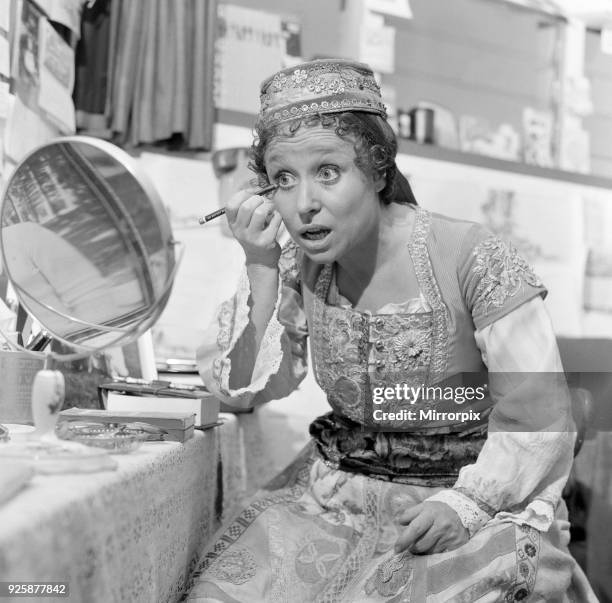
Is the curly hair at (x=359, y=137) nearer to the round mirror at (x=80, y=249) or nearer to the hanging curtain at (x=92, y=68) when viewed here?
the round mirror at (x=80, y=249)

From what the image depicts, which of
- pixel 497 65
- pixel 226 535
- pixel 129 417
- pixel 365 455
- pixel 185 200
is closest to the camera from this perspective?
pixel 129 417

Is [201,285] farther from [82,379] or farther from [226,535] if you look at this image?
[226,535]

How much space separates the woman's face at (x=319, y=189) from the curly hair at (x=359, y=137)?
0.4 inches

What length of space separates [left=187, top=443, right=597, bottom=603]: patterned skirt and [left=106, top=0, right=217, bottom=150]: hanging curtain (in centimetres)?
157

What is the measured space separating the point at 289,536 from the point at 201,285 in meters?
1.65

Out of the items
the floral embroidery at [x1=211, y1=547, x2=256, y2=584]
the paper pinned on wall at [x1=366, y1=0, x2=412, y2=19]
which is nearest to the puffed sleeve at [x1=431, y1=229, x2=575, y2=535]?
the floral embroidery at [x1=211, y1=547, x2=256, y2=584]

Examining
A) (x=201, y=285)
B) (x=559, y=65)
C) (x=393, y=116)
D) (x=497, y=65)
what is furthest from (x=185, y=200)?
(x=559, y=65)

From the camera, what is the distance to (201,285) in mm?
2736

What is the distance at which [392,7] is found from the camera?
3.10 m

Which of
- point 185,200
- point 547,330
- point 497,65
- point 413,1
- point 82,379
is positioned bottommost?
point 82,379

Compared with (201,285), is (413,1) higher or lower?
higher

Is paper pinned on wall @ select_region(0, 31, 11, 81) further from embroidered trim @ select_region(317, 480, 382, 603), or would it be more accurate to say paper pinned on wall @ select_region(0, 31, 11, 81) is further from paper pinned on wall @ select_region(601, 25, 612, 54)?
paper pinned on wall @ select_region(601, 25, 612, 54)

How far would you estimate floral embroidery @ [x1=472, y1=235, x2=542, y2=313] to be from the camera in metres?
1.21

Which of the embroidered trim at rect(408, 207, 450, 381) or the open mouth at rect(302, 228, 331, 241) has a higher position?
the open mouth at rect(302, 228, 331, 241)
